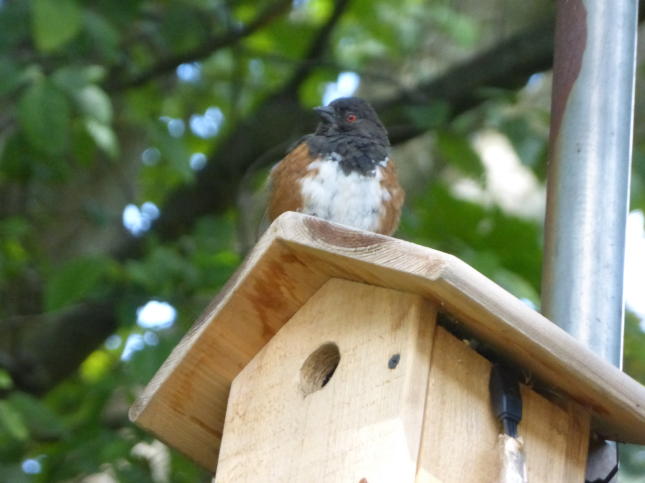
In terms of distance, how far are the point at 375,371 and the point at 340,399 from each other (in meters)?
0.09

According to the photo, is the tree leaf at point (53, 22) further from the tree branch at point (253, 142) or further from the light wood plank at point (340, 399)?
A: the light wood plank at point (340, 399)

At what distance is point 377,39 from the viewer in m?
4.87

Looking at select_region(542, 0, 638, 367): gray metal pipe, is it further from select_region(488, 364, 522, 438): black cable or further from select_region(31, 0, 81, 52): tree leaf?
select_region(31, 0, 81, 52): tree leaf

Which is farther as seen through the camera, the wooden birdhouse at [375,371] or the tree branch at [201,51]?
the tree branch at [201,51]

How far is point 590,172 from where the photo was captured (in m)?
2.26

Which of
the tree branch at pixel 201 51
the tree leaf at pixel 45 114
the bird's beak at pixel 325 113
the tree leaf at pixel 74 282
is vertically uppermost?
the tree branch at pixel 201 51

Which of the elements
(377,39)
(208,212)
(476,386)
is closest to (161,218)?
(208,212)

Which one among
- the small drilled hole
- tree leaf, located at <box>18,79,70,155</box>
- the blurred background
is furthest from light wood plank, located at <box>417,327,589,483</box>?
tree leaf, located at <box>18,79,70,155</box>

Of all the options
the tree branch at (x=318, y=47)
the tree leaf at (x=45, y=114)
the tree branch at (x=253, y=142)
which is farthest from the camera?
the tree branch at (x=318, y=47)

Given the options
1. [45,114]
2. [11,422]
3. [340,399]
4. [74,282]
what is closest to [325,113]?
[45,114]

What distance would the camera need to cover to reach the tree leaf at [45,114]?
3.63m

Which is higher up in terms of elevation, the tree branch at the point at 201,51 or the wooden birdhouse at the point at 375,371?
the tree branch at the point at 201,51

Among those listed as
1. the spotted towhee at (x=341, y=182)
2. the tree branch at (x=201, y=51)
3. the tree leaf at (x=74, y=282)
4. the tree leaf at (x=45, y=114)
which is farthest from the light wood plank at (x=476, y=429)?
the tree branch at (x=201, y=51)

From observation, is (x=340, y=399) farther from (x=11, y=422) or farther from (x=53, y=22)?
(x=53, y=22)
